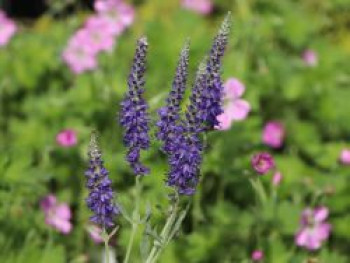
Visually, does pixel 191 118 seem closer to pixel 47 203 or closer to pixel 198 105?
pixel 198 105

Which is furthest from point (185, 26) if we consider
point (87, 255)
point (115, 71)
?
point (87, 255)

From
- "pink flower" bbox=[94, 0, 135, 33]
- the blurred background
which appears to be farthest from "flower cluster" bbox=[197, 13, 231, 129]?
"pink flower" bbox=[94, 0, 135, 33]

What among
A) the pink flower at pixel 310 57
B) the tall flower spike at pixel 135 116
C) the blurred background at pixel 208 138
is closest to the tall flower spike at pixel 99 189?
the tall flower spike at pixel 135 116

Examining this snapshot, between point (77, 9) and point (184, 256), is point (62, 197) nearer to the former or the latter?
point (184, 256)

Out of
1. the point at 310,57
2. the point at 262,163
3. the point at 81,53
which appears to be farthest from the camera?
the point at 310,57

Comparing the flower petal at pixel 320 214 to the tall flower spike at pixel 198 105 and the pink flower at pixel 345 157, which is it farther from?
the tall flower spike at pixel 198 105

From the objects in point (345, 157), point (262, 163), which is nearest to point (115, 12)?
point (345, 157)

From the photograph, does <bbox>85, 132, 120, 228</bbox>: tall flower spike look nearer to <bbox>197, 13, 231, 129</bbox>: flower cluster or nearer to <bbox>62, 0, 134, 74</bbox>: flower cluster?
<bbox>197, 13, 231, 129</bbox>: flower cluster
